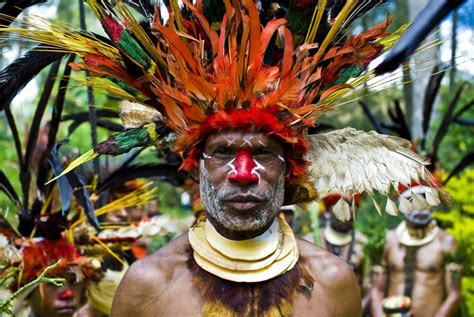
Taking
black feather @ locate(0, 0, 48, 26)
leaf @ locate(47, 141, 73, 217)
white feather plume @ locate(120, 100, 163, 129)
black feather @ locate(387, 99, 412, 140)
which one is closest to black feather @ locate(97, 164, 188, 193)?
leaf @ locate(47, 141, 73, 217)

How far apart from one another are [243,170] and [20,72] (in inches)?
56.2

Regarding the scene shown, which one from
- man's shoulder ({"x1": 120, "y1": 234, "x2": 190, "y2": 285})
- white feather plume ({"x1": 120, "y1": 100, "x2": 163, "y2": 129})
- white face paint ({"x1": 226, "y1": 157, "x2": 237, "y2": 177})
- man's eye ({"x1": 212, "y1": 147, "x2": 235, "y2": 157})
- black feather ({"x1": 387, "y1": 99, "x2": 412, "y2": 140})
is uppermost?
white feather plume ({"x1": 120, "y1": 100, "x2": 163, "y2": 129})

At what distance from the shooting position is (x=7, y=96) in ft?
12.5

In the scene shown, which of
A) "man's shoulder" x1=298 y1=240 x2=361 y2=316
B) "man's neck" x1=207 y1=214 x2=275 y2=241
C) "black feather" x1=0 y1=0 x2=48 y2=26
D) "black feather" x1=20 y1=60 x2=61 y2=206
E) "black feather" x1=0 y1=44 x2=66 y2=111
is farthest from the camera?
"black feather" x1=20 y1=60 x2=61 y2=206

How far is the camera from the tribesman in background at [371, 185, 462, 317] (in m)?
7.00

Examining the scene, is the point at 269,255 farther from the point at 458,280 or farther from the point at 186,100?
the point at 458,280

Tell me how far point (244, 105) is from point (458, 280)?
4492 millimetres

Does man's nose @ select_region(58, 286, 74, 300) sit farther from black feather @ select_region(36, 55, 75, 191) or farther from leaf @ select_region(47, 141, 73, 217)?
leaf @ select_region(47, 141, 73, 217)

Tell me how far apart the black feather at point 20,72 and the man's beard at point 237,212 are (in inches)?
47.4

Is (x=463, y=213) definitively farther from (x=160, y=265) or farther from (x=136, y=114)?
(x=160, y=265)

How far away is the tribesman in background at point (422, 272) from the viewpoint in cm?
700

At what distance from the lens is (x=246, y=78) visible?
10.2 ft

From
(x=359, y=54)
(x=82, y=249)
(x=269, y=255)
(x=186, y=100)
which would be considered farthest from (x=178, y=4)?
(x=82, y=249)

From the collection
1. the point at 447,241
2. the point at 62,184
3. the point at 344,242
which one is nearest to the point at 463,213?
the point at 447,241
